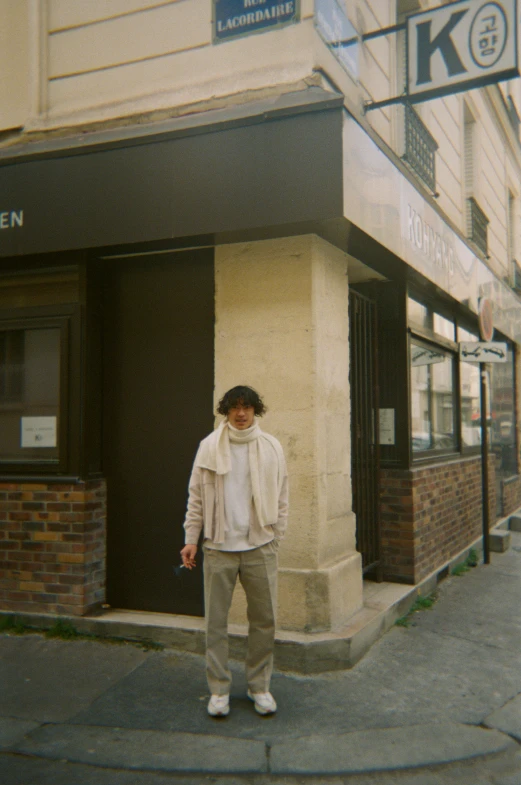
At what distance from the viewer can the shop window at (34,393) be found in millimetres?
5559

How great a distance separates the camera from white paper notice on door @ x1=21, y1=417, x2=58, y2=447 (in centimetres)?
565

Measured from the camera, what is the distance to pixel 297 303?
4945 millimetres

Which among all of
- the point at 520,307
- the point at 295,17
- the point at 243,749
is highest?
the point at 295,17

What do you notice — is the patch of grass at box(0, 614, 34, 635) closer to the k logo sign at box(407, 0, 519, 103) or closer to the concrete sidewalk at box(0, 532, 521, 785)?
the concrete sidewalk at box(0, 532, 521, 785)

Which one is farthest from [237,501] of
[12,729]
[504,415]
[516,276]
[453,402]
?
[516,276]

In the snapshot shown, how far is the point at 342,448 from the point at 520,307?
8113 mm

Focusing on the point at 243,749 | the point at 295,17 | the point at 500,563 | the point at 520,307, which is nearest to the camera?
the point at 243,749

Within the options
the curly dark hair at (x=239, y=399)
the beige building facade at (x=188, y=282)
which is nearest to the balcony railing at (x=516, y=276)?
the beige building facade at (x=188, y=282)

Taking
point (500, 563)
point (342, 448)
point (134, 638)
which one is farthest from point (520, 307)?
point (134, 638)

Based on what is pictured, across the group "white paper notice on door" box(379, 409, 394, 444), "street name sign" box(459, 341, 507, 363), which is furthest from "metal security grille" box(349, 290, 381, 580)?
"street name sign" box(459, 341, 507, 363)

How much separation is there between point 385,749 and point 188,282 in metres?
3.48

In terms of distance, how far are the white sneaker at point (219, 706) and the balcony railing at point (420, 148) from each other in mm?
5314

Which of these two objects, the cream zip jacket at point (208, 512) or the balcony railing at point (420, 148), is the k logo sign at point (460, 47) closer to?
the balcony railing at point (420, 148)

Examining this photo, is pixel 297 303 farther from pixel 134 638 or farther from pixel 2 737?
pixel 2 737
